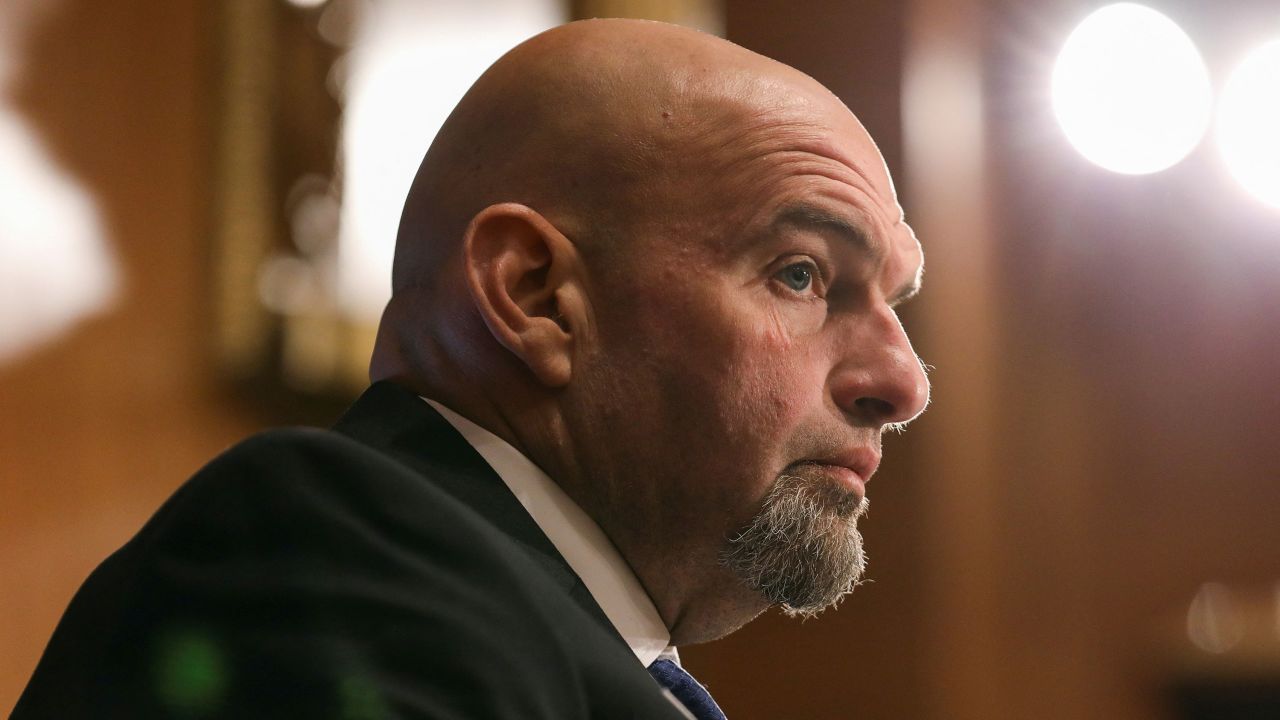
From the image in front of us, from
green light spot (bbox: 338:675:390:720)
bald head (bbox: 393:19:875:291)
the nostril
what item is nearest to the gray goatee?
the nostril

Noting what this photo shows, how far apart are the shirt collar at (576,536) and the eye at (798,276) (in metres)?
0.41

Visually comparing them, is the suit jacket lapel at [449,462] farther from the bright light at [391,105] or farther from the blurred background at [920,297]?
the bright light at [391,105]

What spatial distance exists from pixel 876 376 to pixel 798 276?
0.17 meters

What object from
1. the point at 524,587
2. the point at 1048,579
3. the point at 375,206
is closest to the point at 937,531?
the point at 1048,579

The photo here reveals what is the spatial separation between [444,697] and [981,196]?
3462 millimetres

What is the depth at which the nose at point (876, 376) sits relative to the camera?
179 cm

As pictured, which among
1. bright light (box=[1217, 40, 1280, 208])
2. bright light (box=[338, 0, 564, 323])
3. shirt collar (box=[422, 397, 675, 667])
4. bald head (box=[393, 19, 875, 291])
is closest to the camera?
shirt collar (box=[422, 397, 675, 667])

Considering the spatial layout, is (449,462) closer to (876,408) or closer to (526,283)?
(526,283)

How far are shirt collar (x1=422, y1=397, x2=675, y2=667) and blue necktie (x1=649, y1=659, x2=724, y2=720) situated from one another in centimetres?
2

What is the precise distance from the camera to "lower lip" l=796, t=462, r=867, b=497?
5.75 ft

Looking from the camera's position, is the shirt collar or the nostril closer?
the shirt collar

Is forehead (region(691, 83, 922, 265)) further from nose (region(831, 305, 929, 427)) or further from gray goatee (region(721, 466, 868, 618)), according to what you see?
gray goatee (region(721, 466, 868, 618))

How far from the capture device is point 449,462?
1568mm

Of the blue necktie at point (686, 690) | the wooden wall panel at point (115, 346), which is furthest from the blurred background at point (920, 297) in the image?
the blue necktie at point (686, 690)
